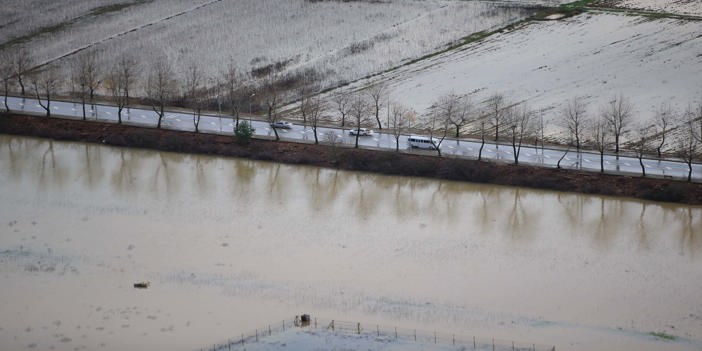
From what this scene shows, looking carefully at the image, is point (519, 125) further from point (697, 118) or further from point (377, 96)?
point (697, 118)

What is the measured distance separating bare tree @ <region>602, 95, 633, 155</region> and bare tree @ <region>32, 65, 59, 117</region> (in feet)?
58.9

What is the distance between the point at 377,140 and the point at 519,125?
4477 mm

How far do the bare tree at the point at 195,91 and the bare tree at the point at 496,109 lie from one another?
926cm

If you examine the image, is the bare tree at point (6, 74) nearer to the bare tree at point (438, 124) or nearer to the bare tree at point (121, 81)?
the bare tree at point (121, 81)

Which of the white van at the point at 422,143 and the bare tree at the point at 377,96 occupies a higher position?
the bare tree at the point at 377,96

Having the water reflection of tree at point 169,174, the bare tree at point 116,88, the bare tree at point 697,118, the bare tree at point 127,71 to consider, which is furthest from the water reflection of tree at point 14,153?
the bare tree at point 697,118

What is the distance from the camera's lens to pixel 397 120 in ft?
110

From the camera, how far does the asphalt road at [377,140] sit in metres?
29.7

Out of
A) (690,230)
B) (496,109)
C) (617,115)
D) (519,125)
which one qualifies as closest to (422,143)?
(496,109)

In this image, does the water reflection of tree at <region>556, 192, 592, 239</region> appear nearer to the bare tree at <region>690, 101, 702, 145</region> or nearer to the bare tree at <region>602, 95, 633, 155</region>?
the bare tree at <region>602, 95, 633, 155</region>

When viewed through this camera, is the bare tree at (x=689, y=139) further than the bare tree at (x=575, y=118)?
No

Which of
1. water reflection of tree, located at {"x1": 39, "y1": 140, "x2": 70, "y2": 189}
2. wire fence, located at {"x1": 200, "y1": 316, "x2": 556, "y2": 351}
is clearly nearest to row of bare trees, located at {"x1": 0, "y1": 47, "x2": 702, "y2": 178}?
water reflection of tree, located at {"x1": 39, "y1": 140, "x2": 70, "y2": 189}

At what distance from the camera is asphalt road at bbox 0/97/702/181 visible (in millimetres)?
29688

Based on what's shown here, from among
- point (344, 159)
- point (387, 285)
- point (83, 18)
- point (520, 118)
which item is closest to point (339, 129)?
point (344, 159)
